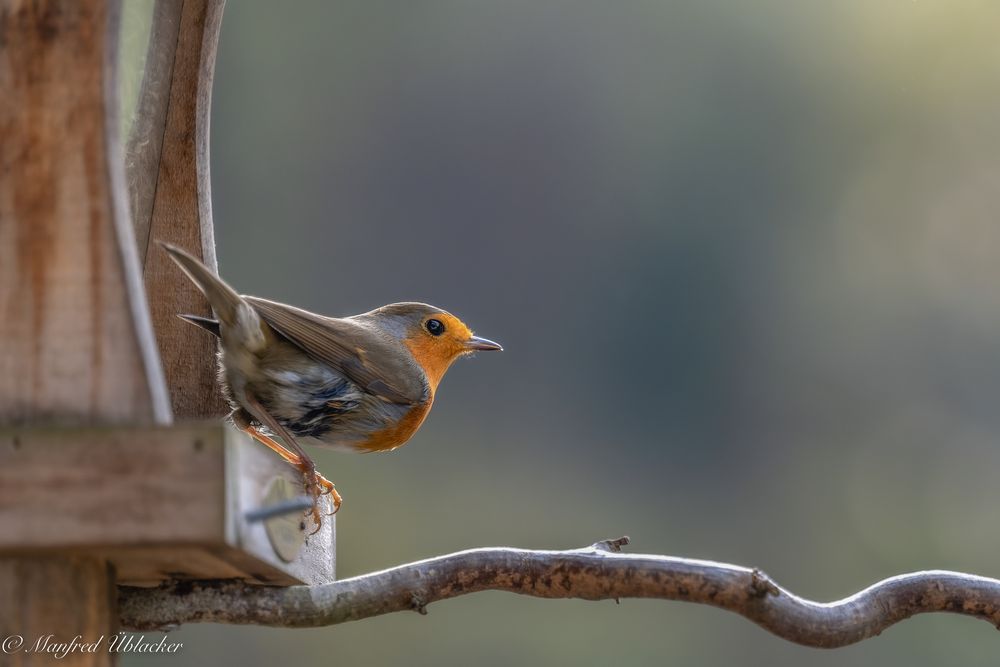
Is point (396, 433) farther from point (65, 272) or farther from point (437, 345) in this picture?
point (65, 272)

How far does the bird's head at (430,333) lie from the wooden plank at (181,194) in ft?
3.20

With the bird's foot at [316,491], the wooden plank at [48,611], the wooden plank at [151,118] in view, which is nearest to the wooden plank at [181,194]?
the wooden plank at [151,118]

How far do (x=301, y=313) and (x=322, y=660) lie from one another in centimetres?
1281

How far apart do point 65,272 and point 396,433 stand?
65.8 inches

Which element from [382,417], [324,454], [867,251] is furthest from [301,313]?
[867,251]

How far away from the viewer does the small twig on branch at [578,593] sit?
2.95m

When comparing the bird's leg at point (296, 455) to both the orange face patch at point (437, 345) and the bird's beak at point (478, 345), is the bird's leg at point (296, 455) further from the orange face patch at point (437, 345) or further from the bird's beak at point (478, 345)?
the bird's beak at point (478, 345)

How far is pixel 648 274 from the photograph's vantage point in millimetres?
20781

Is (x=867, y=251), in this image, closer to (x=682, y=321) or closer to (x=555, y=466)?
(x=682, y=321)

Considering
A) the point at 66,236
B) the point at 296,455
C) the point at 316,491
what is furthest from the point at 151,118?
the point at 66,236

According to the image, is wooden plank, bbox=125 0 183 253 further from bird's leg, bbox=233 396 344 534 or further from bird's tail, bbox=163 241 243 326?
bird's leg, bbox=233 396 344 534

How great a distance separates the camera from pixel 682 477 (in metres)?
18.6

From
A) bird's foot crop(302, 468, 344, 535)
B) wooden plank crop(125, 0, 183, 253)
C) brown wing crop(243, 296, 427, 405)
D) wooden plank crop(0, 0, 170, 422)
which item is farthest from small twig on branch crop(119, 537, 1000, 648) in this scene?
wooden plank crop(125, 0, 183, 253)

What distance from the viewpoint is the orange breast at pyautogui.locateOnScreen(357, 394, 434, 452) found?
3.90m
